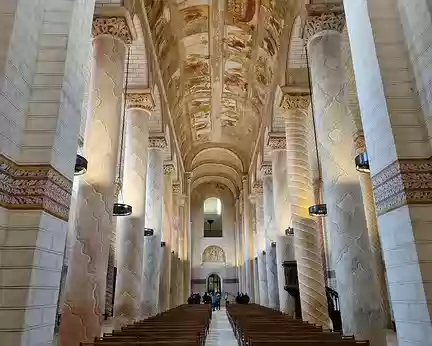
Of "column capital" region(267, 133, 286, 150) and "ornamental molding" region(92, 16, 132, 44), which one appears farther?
"column capital" region(267, 133, 286, 150)

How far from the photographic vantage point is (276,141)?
1282 centimetres

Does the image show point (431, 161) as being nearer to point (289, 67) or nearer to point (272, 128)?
point (289, 67)

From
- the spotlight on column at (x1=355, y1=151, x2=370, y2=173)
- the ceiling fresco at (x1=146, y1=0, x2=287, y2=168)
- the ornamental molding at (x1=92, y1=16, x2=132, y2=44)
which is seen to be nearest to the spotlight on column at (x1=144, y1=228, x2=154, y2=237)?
the ceiling fresco at (x1=146, y1=0, x2=287, y2=168)

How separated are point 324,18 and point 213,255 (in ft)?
79.2

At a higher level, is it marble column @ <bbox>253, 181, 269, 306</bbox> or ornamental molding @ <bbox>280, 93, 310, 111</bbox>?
ornamental molding @ <bbox>280, 93, 310, 111</bbox>

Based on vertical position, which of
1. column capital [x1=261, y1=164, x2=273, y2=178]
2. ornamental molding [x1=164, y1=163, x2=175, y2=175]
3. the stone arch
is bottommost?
the stone arch

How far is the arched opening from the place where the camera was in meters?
28.4

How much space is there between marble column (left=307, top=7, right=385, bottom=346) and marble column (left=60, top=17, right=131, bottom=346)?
11.8 ft

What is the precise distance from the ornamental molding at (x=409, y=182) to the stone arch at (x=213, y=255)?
26.7 m

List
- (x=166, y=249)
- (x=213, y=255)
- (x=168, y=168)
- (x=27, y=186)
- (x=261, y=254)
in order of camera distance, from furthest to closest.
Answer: (x=213, y=255)
(x=261, y=254)
(x=168, y=168)
(x=166, y=249)
(x=27, y=186)

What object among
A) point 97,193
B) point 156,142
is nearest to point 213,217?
point 156,142

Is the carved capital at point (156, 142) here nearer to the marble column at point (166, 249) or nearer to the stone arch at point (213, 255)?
the marble column at point (166, 249)

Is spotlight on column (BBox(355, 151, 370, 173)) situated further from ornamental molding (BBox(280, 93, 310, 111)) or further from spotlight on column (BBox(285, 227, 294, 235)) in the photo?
spotlight on column (BBox(285, 227, 294, 235))

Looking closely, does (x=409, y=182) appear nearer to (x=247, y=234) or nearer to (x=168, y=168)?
(x=168, y=168)
